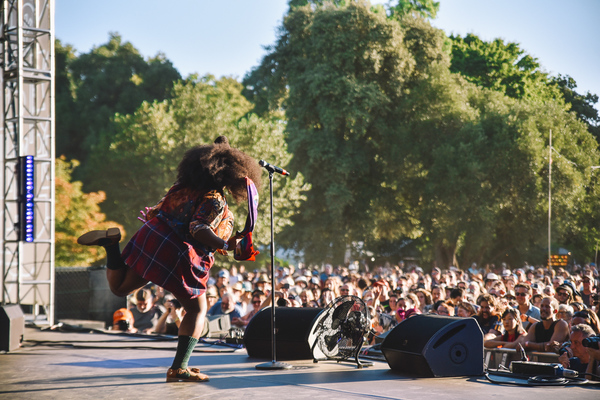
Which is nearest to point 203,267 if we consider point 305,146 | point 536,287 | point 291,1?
point 536,287

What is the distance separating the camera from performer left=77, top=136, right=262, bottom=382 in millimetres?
4727

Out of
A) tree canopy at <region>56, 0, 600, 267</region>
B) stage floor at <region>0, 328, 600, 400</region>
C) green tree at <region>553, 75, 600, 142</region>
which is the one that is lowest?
stage floor at <region>0, 328, 600, 400</region>

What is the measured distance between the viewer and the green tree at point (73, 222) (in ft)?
77.0

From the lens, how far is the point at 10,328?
707 centimetres

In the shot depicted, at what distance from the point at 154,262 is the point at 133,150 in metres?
23.7

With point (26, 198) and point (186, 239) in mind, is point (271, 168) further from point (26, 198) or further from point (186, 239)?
point (26, 198)

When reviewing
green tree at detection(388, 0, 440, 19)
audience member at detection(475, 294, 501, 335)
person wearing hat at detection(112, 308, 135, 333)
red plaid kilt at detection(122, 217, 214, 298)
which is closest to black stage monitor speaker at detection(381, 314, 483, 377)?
red plaid kilt at detection(122, 217, 214, 298)

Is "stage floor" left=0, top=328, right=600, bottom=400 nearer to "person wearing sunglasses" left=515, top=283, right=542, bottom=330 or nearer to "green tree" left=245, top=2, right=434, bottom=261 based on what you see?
"person wearing sunglasses" left=515, top=283, right=542, bottom=330

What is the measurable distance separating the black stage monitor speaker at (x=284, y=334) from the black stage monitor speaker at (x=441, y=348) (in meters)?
1.05

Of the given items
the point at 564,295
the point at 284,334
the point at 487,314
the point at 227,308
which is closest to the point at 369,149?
the point at 227,308

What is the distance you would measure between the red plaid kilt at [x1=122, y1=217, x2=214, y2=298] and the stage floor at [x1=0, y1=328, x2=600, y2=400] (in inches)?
29.1

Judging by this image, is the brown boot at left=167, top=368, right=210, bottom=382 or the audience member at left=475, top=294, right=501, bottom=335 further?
the audience member at left=475, top=294, right=501, bottom=335

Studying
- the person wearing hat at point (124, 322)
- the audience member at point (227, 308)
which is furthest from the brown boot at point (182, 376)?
the person wearing hat at point (124, 322)

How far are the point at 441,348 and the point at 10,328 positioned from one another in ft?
15.0
